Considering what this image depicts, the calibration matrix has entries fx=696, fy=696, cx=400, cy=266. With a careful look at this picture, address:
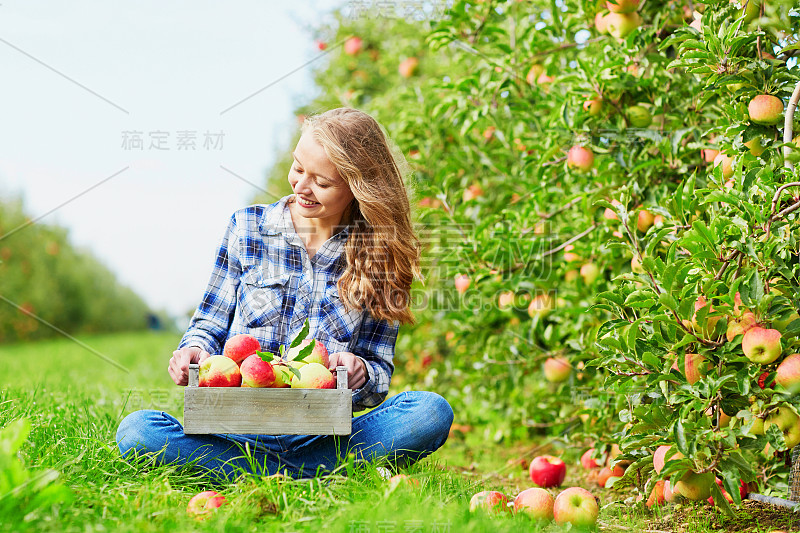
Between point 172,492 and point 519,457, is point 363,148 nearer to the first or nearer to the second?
point 172,492

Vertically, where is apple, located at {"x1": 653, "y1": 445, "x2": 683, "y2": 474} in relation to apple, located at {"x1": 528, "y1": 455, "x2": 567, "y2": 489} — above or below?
above

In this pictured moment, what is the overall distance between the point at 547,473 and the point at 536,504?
1.90 feet

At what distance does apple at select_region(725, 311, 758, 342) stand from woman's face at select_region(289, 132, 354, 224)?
1148mm

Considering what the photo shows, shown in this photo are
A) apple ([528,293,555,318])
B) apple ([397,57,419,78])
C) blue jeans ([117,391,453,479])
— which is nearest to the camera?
blue jeans ([117,391,453,479])

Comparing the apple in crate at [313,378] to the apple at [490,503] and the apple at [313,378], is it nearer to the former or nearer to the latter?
the apple at [313,378]

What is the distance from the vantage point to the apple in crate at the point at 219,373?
1766 mm

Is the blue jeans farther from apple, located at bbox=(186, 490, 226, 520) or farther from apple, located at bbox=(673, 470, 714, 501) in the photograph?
apple, located at bbox=(673, 470, 714, 501)

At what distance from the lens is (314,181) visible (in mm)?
2080

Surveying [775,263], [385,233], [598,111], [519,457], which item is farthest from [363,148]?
[519,457]

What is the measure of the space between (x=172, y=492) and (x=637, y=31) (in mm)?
2001

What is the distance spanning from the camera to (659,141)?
7.75ft

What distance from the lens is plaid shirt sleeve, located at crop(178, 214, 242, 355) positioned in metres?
2.06

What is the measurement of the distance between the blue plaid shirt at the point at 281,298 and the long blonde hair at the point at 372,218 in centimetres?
5

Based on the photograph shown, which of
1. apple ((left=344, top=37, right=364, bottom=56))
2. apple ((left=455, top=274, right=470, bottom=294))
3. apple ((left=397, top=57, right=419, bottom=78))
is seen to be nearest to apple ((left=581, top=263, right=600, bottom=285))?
apple ((left=455, top=274, right=470, bottom=294))
